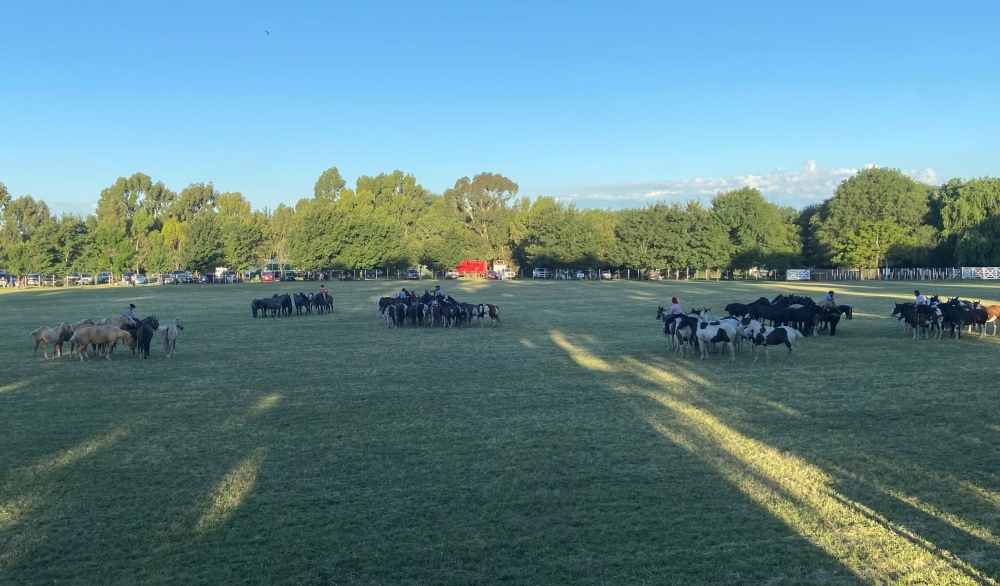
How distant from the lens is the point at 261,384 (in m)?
14.8

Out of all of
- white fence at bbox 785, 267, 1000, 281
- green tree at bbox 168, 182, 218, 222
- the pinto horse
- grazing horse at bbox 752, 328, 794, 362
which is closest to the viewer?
grazing horse at bbox 752, 328, 794, 362

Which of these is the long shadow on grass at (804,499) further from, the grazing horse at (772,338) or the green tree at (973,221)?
the green tree at (973,221)

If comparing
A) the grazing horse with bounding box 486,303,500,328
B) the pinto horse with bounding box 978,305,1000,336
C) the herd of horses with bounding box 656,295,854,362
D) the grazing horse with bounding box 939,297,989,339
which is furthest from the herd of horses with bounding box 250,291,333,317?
the pinto horse with bounding box 978,305,1000,336

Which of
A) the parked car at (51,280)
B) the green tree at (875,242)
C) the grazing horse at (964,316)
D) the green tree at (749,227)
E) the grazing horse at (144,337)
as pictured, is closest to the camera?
the grazing horse at (144,337)

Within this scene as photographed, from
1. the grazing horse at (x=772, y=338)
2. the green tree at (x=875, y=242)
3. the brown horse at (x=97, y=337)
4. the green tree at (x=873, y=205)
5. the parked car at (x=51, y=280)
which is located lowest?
the grazing horse at (x=772, y=338)

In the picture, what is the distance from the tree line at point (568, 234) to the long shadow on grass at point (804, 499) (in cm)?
8127

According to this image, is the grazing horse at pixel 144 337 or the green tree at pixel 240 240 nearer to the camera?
the grazing horse at pixel 144 337

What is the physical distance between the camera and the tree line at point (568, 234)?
85625 millimetres

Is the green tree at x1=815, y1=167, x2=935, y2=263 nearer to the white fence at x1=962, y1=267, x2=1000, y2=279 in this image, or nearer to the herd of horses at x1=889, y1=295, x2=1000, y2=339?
the white fence at x1=962, y1=267, x2=1000, y2=279

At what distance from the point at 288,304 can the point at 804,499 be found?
96.3ft

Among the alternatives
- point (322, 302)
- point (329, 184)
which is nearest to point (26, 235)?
point (329, 184)

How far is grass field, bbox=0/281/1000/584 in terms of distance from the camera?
623cm

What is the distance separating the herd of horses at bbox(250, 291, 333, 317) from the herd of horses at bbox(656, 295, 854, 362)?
18.1 m

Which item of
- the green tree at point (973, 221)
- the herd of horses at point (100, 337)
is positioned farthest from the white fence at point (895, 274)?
the herd of horses at point (100, 337)
